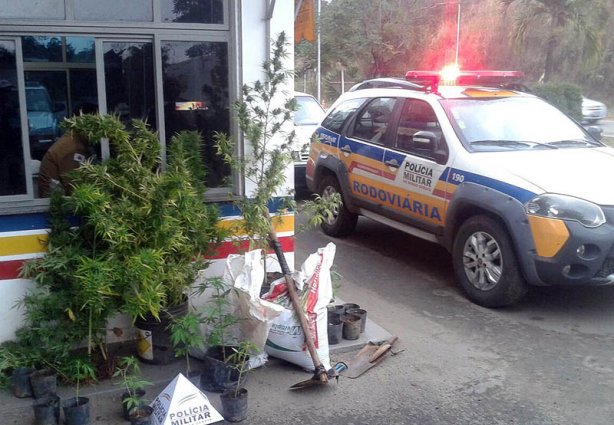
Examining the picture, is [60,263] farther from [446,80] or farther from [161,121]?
[446,80]

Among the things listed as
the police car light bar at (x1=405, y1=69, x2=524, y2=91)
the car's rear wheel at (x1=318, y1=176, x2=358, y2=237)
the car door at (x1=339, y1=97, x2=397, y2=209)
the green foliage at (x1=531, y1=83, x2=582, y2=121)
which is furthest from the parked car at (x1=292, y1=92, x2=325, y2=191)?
the green foliage at (x1=531, y1=83, x2=582, y2=121)

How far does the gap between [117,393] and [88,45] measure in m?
2.39

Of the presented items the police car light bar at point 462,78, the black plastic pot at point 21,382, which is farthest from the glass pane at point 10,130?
the police car light bar at point 462,78

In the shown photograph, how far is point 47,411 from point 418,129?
176 inches

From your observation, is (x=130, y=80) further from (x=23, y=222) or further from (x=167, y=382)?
(x=167, y=382)

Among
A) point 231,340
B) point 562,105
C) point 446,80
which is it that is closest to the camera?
point 231,340

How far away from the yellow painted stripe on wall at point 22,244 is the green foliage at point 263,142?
1.37m

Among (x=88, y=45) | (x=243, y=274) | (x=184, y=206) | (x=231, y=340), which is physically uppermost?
(x=88, y=45)

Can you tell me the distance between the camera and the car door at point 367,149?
7355 mm

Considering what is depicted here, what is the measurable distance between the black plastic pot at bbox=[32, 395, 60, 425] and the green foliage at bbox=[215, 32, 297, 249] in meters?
1.65

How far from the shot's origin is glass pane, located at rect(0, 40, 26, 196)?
4562 mm

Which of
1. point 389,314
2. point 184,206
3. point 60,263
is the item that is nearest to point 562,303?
point 389,314

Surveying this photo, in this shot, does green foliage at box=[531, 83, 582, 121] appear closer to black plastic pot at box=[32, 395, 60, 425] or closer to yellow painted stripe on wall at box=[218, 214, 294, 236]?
yellow painted stripe on wall at box=[218, 214, 294, 236]

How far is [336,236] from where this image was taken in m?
8.55
